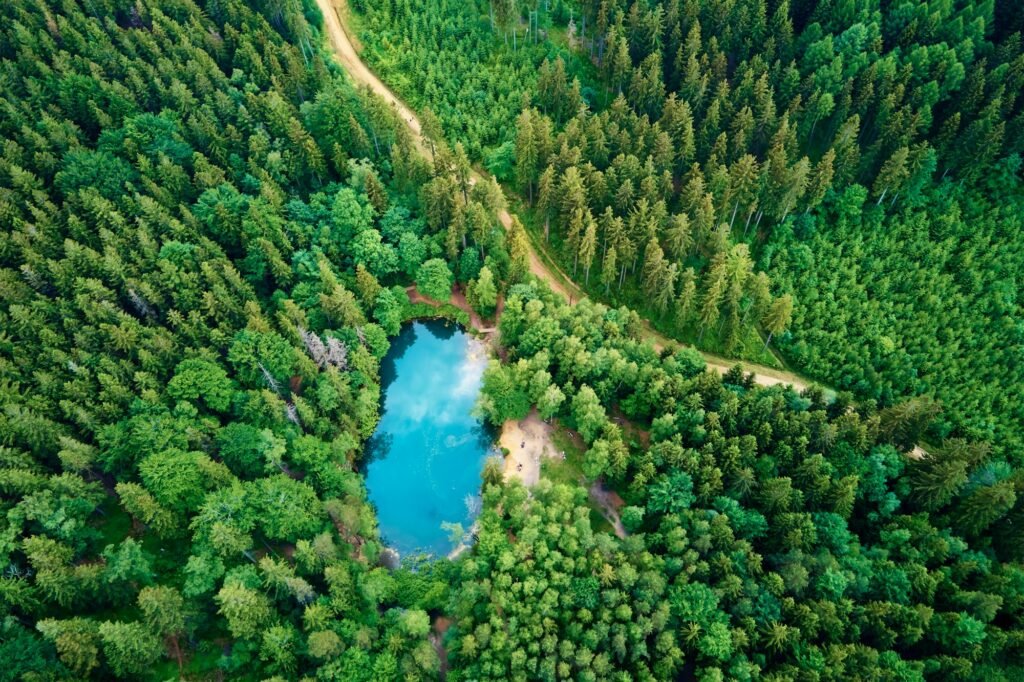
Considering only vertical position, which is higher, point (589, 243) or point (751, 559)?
point (589, 243)

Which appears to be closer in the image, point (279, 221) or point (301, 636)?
point (301, 636)

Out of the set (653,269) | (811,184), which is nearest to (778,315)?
(653,269)

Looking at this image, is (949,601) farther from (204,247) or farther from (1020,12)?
(204,247)

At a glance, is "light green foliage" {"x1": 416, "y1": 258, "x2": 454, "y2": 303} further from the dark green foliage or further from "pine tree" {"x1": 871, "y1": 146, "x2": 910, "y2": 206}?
"pine tree" {"x1": 871, "y1": 146, "x2": 910, "y2": 206}

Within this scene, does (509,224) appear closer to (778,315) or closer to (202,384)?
(778,315)

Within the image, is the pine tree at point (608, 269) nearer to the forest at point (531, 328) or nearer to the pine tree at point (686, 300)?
the forest at point (531, 328)

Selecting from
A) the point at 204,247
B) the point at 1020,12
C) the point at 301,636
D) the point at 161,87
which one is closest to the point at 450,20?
the point at 161,87
